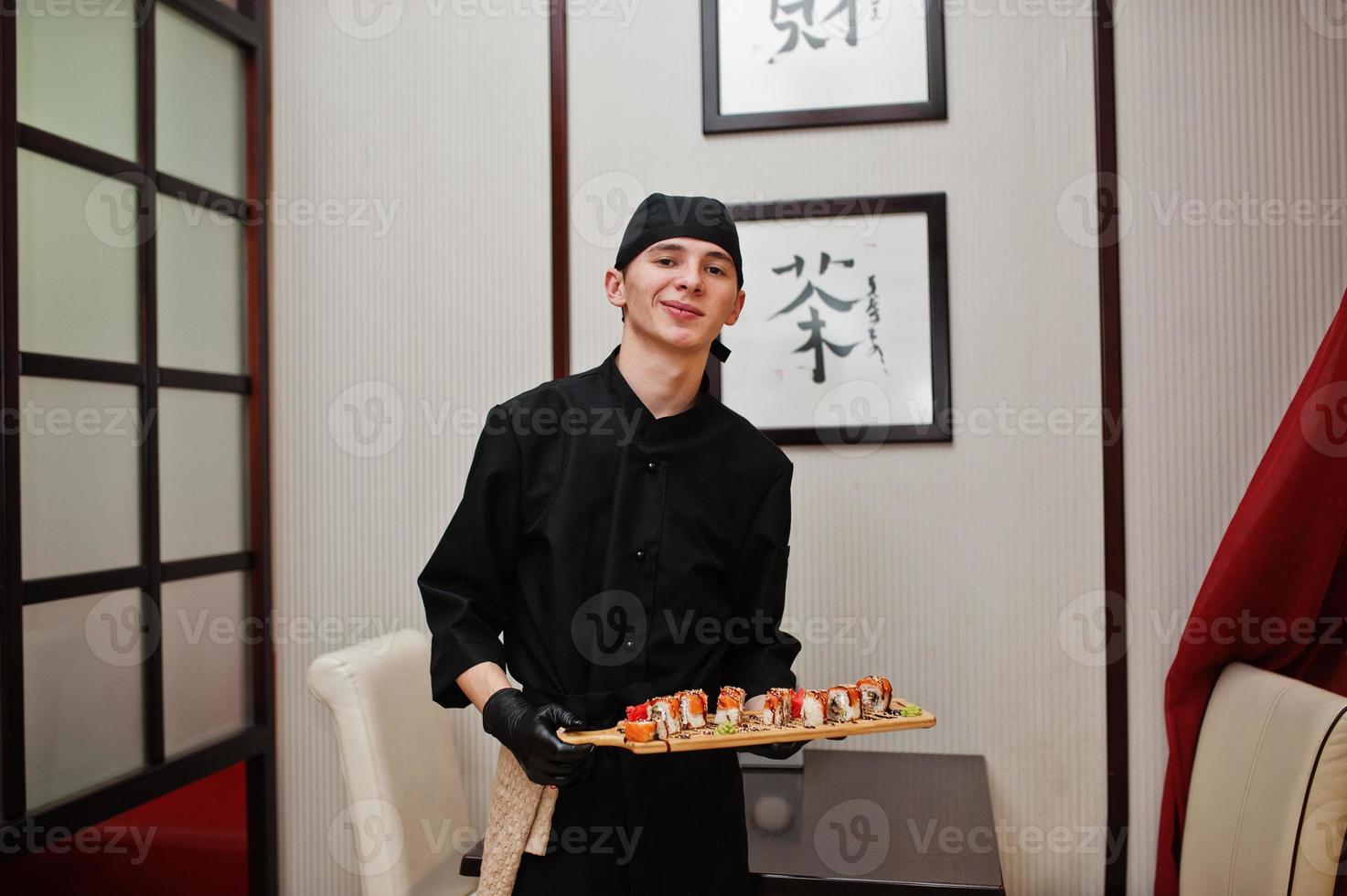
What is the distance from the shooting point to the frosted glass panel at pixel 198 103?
2209 mm

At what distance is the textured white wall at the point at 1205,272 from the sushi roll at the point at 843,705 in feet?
3.52

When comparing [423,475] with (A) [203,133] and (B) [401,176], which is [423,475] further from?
(A) [203,133]

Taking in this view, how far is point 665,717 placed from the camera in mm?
1316

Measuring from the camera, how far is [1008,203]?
2.23 meters

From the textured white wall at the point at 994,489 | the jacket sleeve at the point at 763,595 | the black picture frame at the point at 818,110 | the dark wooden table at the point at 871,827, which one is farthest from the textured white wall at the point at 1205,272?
the jacket sleeve at the point at 763,595

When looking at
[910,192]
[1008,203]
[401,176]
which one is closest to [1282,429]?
[1008,203]

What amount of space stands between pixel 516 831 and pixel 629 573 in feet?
1.35
